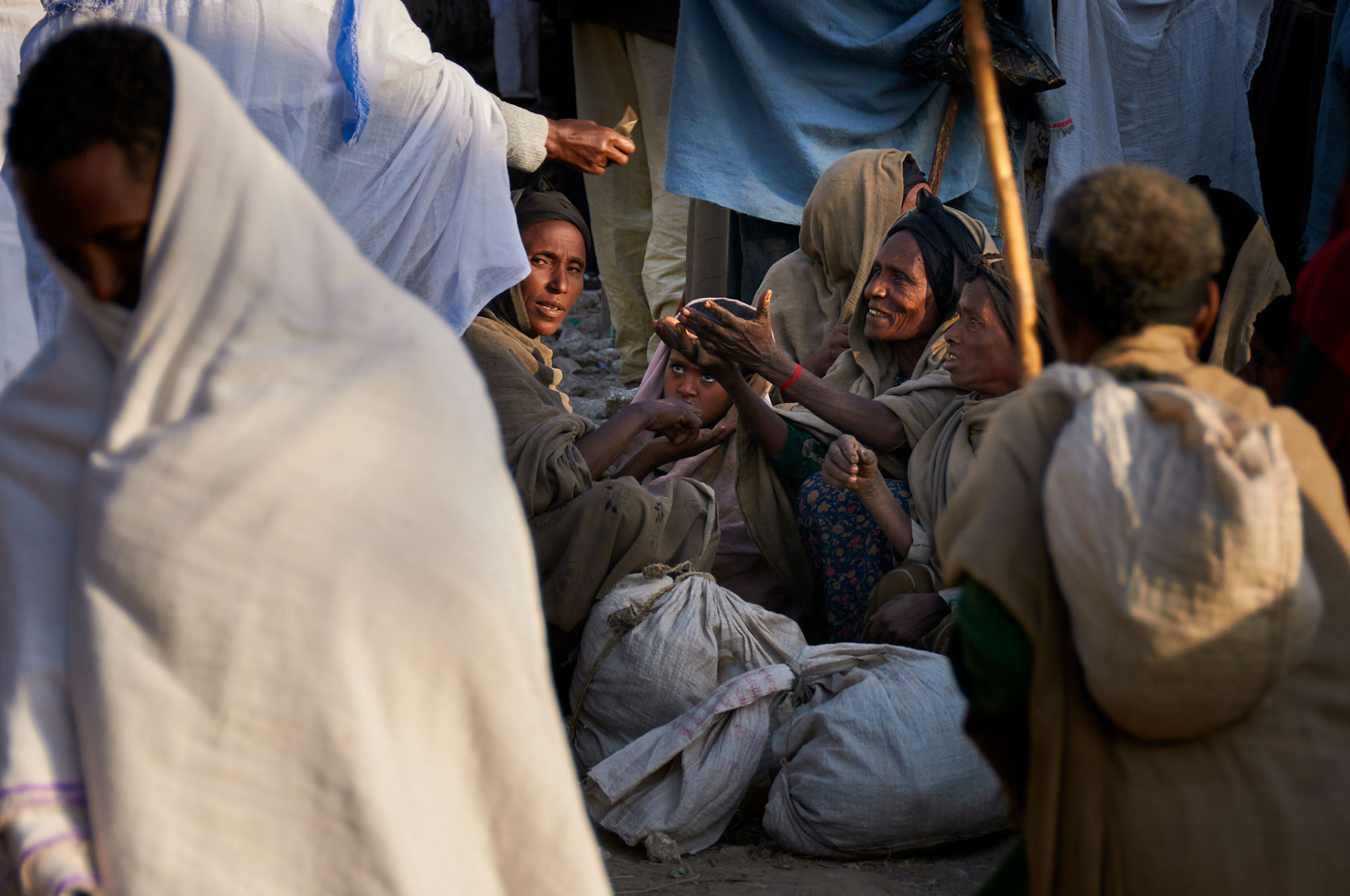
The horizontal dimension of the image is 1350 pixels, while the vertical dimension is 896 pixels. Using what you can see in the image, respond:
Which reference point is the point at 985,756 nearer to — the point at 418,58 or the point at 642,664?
the point at 642,664

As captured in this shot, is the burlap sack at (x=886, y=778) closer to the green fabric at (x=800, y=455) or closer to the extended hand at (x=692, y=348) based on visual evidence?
the green fabric at (x=800, y=455)

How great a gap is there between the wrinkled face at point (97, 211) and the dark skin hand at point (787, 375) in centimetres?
268

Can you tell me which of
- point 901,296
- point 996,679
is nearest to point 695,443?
point 901,296

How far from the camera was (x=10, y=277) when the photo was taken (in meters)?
3.32

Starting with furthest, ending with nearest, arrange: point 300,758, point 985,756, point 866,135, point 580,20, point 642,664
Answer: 1. point 580,20
2. point 866,135
3. point 642,664
4. point 985,756
5. point 300,758

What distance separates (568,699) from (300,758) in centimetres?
246

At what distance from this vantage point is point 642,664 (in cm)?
352

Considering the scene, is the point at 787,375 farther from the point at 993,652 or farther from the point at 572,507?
the point at 993,652

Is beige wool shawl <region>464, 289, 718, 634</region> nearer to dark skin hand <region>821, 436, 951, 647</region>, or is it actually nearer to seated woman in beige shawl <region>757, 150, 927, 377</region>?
dark skin hand <region>821, 436, 951, 647</region>

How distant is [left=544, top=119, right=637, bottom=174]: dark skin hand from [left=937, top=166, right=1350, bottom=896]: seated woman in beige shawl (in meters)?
2.65

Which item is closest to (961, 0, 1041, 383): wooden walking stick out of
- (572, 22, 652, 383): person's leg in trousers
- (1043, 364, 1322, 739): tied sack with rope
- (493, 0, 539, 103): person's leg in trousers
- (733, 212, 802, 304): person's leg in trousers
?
(1043, 364, 1322, 739): tied sack with rope

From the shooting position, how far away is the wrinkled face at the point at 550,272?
4184 millimetres

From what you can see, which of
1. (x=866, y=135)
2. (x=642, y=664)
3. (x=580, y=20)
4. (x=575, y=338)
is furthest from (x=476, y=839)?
(x=575, y=338)

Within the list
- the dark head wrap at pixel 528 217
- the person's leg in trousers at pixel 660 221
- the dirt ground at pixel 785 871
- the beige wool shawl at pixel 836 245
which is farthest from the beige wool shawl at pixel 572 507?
the person's leg in trousers at pixel 660 221
